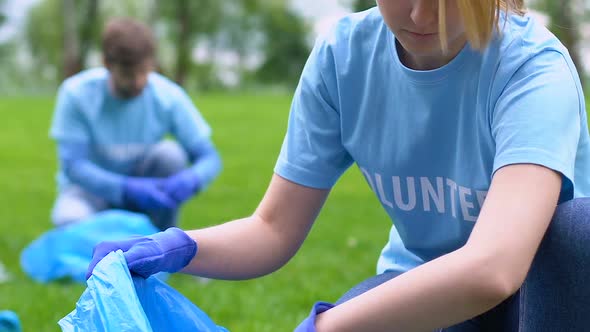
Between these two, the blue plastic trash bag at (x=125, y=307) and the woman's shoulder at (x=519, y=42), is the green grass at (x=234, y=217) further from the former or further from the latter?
the woman's shoulder at (x=519, y=42)

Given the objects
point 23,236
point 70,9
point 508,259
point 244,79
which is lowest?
point 244,79

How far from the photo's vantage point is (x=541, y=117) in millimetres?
1241

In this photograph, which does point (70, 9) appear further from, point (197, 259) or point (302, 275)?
point (197, 259)

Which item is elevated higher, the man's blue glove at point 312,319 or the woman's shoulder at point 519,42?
the woman's shoulder at point 519,42

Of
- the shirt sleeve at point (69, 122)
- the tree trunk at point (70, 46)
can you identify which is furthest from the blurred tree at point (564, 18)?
the tree trunk at point (70, 46)

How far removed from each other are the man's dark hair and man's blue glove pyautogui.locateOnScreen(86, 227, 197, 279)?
2.43 m

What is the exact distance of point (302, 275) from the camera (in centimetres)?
355

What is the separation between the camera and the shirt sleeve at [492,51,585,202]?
1.22m

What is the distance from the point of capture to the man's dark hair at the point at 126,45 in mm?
3766

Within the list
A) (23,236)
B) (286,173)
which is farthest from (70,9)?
(286,173)

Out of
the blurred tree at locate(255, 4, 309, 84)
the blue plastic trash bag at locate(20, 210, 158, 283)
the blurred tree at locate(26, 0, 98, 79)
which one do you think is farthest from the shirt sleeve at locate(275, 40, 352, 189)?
the blurred tree at locate(255, 4, 309, 84)

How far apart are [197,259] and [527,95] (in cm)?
57

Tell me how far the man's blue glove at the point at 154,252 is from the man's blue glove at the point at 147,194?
2357 mm

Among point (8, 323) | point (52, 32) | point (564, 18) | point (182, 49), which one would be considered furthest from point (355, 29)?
point (52, 32)
